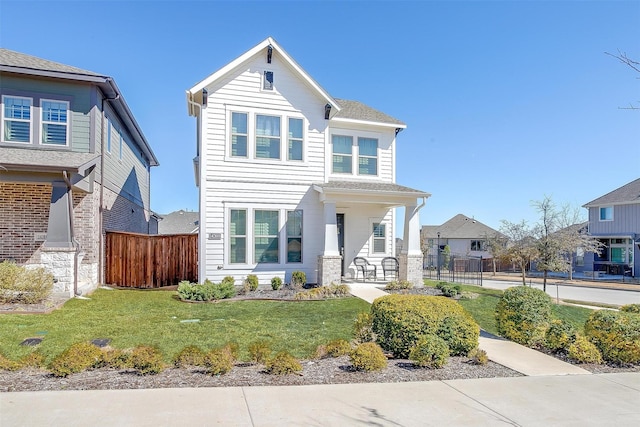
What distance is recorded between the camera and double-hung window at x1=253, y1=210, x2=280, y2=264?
45.5 ft

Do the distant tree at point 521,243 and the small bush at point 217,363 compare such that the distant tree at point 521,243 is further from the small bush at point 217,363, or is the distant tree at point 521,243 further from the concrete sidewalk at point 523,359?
the small bush at point 217,363

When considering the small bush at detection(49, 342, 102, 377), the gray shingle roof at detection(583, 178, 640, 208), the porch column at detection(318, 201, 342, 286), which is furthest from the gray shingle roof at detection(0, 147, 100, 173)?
the gray shingle roof at detection(583, 178, 640, 208)

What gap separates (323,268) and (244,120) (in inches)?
233

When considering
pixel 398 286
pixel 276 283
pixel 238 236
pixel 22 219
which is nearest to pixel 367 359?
pixel 276 283

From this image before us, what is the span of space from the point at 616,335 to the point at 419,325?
3.21m

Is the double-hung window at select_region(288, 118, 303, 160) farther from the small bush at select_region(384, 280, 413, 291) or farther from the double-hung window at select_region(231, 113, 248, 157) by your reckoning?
the small bush at select_region(384, 280, 413, 291)

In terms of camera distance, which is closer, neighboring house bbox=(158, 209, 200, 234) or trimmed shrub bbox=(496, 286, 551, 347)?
trimmed shrub bbox=(496, 286, 551, 347)

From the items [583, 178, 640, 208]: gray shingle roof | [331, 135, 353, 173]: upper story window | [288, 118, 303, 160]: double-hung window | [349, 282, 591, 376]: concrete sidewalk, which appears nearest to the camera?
[349, 282, 591, 376]: concrete sidewalk

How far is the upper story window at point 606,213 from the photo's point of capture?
3112cm

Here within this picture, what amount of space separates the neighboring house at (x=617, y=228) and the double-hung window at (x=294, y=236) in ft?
82.2

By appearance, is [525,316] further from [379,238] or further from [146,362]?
[379,238]

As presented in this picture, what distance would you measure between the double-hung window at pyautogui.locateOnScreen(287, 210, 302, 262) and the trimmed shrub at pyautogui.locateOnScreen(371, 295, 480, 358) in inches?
312

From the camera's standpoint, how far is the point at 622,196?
3030cm

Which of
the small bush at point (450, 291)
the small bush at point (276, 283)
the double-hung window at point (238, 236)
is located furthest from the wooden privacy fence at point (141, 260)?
the small bush at point (450, 291)
